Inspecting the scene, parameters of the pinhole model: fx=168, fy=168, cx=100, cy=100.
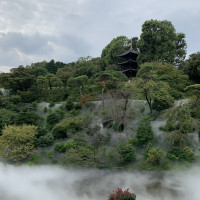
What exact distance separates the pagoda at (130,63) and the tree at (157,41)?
1.78 metres

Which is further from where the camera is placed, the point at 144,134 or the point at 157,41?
the point at 157,41

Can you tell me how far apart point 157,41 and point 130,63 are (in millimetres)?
5445

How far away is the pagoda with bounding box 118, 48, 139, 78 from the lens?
2733 cm

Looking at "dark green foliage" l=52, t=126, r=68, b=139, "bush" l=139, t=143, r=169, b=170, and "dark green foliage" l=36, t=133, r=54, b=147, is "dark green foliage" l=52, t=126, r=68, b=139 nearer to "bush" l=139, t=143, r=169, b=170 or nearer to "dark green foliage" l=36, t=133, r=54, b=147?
"dark green foliage" l=36, t=133, r=54, b=147

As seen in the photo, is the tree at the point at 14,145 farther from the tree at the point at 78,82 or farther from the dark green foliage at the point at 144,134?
the tree at the point at 78,82

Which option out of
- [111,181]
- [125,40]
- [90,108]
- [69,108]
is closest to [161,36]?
[125,40]

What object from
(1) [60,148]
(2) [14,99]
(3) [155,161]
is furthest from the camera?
(2) [14,99]

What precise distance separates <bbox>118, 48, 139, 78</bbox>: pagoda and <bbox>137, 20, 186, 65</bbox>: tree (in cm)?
178

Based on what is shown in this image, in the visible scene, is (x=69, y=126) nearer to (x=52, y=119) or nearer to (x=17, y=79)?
(x=52, y=119)

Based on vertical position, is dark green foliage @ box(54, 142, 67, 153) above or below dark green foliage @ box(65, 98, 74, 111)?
below

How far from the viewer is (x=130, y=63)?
28.2 m

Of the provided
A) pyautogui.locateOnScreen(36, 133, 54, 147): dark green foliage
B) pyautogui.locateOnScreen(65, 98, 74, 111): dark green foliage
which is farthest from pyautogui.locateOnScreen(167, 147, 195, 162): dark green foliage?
pyautogui.locateOnScreen(65, 98, 74, 111): dark green foliage

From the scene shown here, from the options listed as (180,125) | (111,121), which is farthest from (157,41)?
(180,125)

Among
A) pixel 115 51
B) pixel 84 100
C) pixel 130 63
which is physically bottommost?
pixel 84 100
